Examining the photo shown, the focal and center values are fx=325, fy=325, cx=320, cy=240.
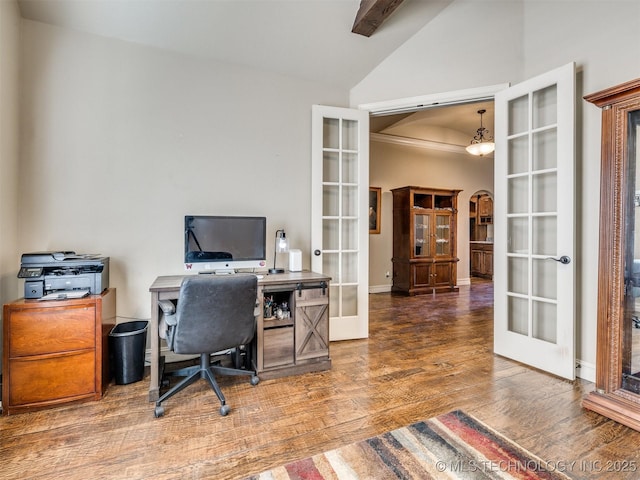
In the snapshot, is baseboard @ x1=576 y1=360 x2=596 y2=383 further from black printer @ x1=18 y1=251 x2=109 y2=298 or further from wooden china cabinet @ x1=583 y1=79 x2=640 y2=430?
black printer @ x1=18 y1=251 x2=109 y2=298

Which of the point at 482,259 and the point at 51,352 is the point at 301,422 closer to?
the point at 51,352

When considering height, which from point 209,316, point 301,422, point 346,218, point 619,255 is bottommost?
point 301,422

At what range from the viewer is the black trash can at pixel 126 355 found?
241cm

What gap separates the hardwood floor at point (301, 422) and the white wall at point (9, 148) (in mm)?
980

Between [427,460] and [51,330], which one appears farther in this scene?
[51,330]

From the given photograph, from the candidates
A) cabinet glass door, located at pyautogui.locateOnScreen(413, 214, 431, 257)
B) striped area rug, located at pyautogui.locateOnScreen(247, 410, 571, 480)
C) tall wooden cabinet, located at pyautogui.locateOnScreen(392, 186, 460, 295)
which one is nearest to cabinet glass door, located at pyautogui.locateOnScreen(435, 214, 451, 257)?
tall wooden cabinet, located at pyautogui.locateOnScreen(392, 186, 460, 295)

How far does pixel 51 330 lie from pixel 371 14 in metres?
3.26

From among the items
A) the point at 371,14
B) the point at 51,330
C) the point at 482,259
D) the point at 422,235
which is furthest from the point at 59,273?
the point at 482,259

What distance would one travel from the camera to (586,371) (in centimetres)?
247

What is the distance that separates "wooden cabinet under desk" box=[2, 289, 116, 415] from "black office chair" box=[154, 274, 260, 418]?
477 millimetres

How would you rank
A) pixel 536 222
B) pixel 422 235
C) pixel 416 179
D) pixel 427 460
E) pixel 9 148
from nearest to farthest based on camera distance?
pixel 427 460 → pixel 9 148 → pixel 536 222 → pixel 422 235 → pixel 416 179

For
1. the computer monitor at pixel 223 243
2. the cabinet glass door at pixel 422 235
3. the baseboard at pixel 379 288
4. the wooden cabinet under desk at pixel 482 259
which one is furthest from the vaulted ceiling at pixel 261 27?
the wooden cabinet under desk at pixel 482 259

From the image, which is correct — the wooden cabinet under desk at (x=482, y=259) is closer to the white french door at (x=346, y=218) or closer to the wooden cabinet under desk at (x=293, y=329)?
the white french door at (x=346, y=218)

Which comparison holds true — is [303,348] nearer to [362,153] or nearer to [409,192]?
[362,153]
